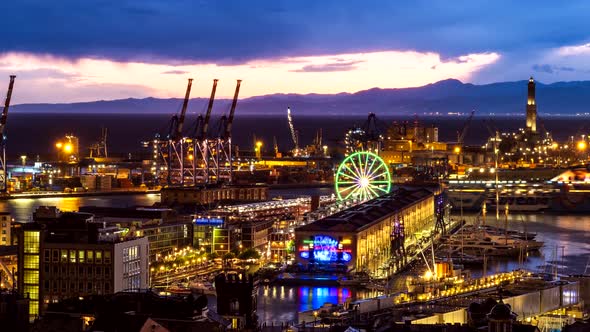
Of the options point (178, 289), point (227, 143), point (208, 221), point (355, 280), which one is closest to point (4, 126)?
point (227, 143)

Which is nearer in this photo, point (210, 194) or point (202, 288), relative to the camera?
point (202, 288)

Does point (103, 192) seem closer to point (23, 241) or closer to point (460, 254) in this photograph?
point (460, 254)

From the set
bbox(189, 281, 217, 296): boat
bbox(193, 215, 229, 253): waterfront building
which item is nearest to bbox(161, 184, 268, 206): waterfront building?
bbox(193, 215, 229, 253): waterfront building

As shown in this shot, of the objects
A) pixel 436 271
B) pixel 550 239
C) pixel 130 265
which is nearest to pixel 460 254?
pixel 550 239

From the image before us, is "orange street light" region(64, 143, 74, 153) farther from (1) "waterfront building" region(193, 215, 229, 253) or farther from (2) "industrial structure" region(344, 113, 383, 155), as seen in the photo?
(1) "waterfront building" region(193, 215, 229, 253)

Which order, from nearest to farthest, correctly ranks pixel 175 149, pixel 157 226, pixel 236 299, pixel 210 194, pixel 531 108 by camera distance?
pixel 236 299 < pixel 157 226 < pixel 210 194 < pixel 175 149 < pixel 531 108

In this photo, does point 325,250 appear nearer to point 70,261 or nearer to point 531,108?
point 70,261
